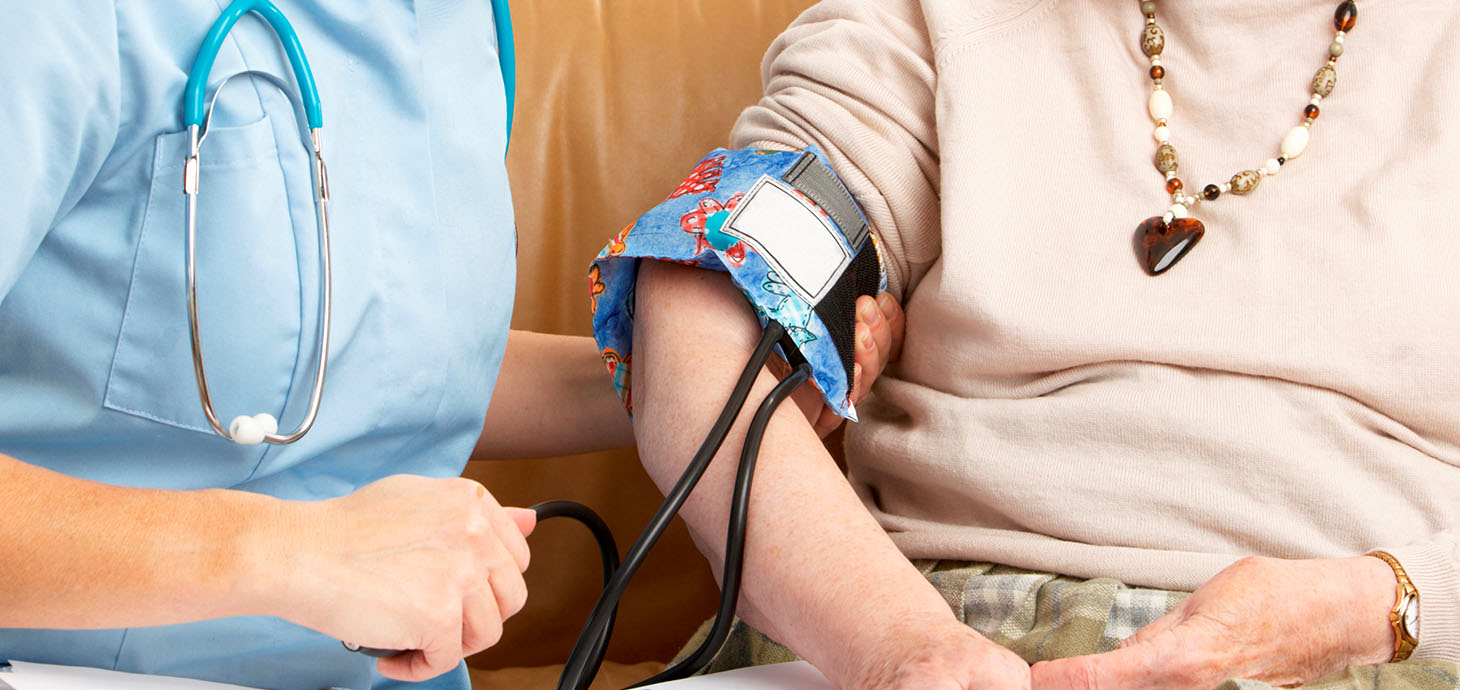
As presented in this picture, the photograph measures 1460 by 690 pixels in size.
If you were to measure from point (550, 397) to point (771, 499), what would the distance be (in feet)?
1.07

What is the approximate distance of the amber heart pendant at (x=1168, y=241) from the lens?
81 cm

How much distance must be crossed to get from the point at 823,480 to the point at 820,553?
61 mm

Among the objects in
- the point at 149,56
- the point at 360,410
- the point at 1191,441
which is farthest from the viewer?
the point at 1191,441

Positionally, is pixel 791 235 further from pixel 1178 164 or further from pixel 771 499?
pixel 1178 164

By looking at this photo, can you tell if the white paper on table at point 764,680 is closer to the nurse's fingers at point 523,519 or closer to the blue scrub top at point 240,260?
the nurse's fingers at point 523,519

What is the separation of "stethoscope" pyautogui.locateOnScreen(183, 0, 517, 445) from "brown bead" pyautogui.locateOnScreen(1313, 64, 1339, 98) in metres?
0.68

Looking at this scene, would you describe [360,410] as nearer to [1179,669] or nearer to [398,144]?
[398,144]

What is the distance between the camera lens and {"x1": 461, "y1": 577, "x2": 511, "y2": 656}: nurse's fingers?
580 millimetres

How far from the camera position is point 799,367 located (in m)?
0.79

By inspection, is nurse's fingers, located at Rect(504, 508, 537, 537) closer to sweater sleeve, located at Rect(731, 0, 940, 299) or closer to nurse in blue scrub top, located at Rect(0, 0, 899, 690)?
nurse in blue scrub top, located at Rect(0, 0, 899, 690)

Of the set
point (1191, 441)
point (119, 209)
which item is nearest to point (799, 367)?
point (1191, 441)

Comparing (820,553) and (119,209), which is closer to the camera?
(119,209)

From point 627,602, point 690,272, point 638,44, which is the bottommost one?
point 627,602

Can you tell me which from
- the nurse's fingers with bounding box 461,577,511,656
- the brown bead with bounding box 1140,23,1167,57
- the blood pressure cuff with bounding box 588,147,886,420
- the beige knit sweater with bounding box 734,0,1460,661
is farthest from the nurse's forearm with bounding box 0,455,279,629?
the brown bead with bounding box 1140,23,1167,57
